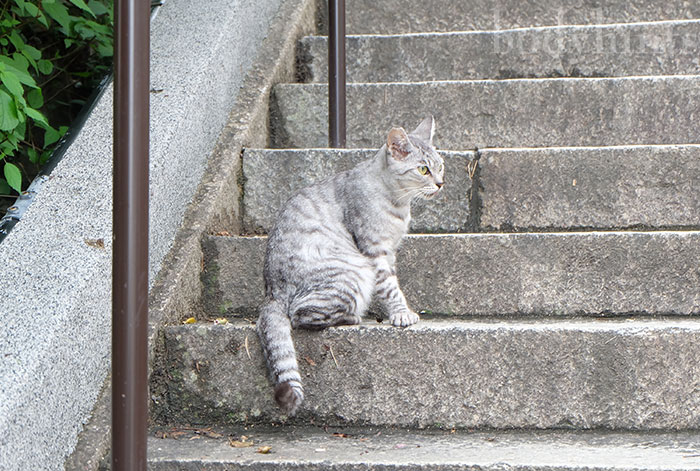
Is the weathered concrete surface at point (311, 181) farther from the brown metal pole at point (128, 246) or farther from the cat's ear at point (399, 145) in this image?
the brown metal pole at point (128, 246)

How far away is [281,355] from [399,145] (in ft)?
2.79

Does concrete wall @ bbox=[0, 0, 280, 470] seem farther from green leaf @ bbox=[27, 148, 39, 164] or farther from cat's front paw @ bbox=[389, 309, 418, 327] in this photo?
cat's front paw @ bbox=[389, 309, 418, 327]

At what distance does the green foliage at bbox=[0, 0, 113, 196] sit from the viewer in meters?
2.10

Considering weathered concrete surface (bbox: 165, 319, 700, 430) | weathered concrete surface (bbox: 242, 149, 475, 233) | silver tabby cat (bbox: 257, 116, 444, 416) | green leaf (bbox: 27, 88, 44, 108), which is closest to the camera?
weathered concrete surface (bbox: 165, 319, 700, 430)

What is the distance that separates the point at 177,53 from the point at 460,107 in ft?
3.71

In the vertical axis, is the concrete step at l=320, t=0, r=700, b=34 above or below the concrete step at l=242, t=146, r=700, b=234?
above

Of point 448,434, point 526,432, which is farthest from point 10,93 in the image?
point 526,432

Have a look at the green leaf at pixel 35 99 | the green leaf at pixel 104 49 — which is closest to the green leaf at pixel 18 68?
the green leaf at pixel 35 99

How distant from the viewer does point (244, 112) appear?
9.85ft

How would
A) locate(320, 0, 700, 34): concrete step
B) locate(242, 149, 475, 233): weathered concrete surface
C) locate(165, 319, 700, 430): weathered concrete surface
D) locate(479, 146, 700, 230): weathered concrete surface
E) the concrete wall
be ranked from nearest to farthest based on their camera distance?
the concrete wall < locate(165, 319, 700, 430): weathered concrete surface < locate(479, 146, 700, 230): weathered concrete surface < locate(242, 149, 475, 233): weathered concrete surface < locate(320, 0, 700, 34): concrete step

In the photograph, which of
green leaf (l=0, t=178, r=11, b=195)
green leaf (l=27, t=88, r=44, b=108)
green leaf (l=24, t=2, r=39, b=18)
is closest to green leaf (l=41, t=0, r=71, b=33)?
green leaf (l=24, t=2, r=39, b=18)

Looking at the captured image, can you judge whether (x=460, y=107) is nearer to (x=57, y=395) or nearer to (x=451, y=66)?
(x=451, y=66)

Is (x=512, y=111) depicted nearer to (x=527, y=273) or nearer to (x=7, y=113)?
(x=527, y=273)

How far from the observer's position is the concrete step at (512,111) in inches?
115
